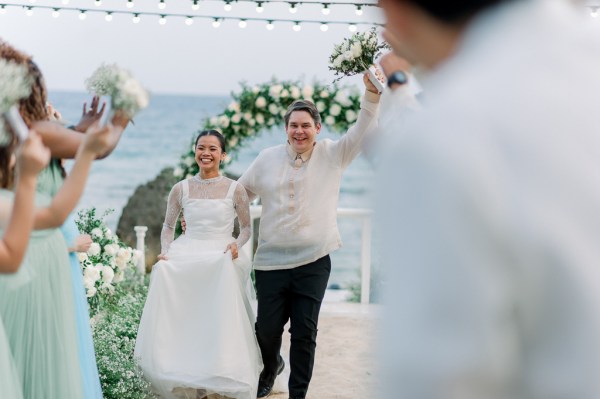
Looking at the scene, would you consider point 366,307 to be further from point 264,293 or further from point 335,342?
point 264,293

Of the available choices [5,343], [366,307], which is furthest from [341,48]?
[366,307]

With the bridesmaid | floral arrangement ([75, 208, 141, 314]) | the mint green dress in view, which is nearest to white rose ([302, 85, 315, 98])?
floral arrangement ([75, 208, 141, 314])

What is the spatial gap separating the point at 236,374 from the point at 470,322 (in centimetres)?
483

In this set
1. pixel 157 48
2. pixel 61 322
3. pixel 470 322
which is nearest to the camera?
pixel 470 322

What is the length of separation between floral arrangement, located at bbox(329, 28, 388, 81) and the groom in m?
0.41

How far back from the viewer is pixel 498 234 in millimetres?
703

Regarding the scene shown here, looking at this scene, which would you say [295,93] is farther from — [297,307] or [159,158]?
[159,158]

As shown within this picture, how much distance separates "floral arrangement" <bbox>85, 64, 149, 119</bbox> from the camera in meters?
2.77

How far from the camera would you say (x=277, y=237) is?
17.9 feet

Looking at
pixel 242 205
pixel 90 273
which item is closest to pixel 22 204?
pixel 242 205

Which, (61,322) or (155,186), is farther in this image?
(155,186)

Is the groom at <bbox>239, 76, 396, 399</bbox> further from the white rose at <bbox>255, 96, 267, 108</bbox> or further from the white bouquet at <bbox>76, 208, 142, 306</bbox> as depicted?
the white rose at <bbox>255, 96, 267, 108</bbox>

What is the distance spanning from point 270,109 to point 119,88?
212 inches

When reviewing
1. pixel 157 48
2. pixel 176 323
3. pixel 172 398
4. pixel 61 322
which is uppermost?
pixel 157 48
